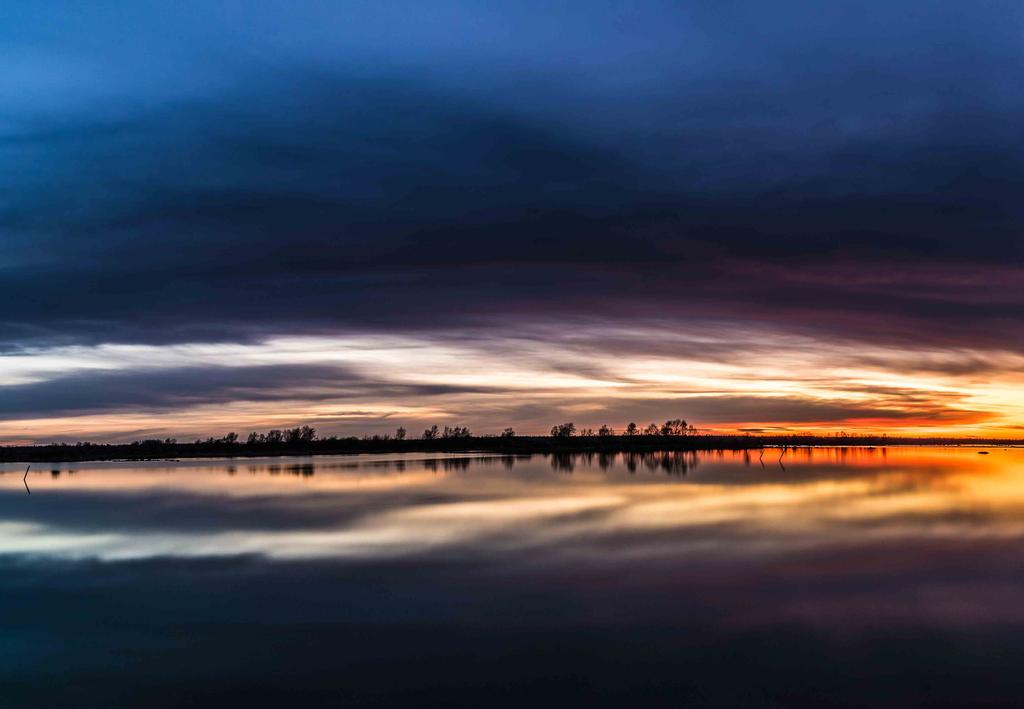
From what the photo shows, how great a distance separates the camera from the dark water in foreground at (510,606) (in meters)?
10.0

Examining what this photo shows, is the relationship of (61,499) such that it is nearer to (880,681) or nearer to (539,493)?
(539,493)

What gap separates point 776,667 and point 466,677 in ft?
13.1

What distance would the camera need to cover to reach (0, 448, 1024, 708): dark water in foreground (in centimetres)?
1005

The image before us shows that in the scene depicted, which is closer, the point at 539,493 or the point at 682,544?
the point at 682,544

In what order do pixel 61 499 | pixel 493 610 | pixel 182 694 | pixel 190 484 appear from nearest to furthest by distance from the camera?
1. pixel 182 694
2. pixel 493 610
3. pixel 61 499
4. pixel 190 484

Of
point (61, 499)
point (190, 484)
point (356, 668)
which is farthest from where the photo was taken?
point (190, 484)

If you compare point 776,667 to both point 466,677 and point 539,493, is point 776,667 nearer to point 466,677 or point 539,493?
point 466,677

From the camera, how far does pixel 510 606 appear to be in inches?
557

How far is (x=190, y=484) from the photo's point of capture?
1686 inches

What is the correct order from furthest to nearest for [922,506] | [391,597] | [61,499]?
1. [61,499]
2. [922,506]
3. [391,597]

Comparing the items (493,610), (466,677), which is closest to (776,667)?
(466,677)

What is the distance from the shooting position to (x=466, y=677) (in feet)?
33.8

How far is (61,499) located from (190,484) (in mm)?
8093

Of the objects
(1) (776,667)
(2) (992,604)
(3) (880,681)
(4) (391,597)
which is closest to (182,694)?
(4) (391,597)
